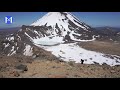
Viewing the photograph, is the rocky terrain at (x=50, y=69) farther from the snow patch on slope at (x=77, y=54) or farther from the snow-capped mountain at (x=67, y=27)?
the snow-capped mountain at (x=67, y=27)

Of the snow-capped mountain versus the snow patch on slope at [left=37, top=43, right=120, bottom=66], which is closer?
the snow patch on slope at [left=37, top=43, right=120, bottom=66]

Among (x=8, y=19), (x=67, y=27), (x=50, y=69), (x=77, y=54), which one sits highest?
(x=8, y=19)

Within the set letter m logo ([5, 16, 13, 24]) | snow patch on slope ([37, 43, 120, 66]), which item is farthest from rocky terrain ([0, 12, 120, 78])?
letter m logo ([5, 16, 13, 24])

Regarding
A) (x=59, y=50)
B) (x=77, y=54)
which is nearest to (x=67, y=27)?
(x=59, y=50)

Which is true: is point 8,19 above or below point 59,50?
above

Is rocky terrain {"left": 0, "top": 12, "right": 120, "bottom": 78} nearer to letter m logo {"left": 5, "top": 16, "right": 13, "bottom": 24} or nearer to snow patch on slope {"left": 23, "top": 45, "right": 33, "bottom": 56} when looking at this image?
snow patch on slope {"left": 23, "top": 45, "right": 33, "bottom": 56}

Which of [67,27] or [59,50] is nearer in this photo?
[59,50]

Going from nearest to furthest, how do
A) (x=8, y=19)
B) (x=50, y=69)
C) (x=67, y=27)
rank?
(x=8, y=19) → (x=50, y=69) → (x=67, y=27)

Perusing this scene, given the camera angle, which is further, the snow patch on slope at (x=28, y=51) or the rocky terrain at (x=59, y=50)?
the snow patch on slope at (x=28, y=51)

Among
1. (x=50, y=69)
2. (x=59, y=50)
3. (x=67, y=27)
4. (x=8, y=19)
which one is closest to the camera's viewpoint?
(x=8, y=19)

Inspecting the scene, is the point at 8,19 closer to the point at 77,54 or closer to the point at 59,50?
the point at 59,50

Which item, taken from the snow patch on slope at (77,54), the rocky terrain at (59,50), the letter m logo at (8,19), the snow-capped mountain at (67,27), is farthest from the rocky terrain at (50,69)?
the letter m logo at (8,19)

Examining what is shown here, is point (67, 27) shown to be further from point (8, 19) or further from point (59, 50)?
point (8, 19)
